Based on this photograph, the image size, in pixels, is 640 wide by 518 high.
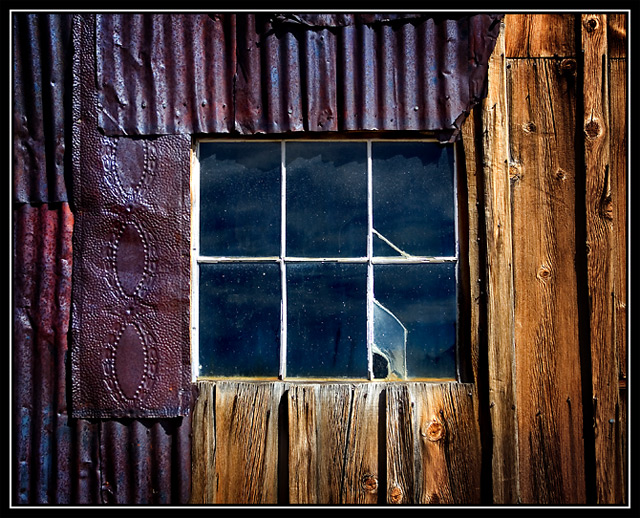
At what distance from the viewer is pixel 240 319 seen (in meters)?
2.24

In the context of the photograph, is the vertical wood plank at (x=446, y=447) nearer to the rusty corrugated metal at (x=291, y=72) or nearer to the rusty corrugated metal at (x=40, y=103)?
the rusty corrugated metal at (x=291, y=72)

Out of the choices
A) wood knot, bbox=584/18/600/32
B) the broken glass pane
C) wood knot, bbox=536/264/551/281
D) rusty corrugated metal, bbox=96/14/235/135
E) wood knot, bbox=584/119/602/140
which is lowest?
the broken glass pane

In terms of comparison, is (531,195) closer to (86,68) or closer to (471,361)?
(471,361)

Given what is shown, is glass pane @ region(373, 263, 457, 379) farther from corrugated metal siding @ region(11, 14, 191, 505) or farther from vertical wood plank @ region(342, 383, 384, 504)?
corrugated metal siding @ region(11, 14, 191, 505)

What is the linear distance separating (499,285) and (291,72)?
53.4 inches

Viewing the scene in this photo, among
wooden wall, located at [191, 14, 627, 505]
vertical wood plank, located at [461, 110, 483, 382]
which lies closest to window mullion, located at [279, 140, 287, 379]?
wooden wall, located at [191, 14, 627, 505]

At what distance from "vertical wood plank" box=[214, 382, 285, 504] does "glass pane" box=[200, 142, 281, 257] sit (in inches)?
28.6

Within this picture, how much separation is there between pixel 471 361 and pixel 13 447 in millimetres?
2126

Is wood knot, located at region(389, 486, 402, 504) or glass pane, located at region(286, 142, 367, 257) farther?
glass pane, located at region(286, 142, 367, 257)

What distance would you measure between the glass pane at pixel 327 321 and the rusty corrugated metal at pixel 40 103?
1.18 metres

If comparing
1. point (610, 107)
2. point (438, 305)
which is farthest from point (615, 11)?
point (438, 305)

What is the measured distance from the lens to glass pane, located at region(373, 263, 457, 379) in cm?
222

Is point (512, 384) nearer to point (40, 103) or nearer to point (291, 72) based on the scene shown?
point (291, 72)

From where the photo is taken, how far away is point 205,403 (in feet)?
7.14
